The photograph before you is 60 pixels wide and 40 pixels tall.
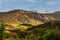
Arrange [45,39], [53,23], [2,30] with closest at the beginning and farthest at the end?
[45,39] < [2,30] < [53,23]

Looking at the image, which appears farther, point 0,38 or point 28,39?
point 0,38

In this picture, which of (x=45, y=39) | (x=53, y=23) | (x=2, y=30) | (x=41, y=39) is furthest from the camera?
(x=53, y=23)

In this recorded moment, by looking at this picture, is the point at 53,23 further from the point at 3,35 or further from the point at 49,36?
the point at 49,36

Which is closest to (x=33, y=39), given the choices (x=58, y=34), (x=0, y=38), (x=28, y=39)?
(x=28, y=39)

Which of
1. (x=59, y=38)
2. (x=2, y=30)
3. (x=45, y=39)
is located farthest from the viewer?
(x=2, y=30)

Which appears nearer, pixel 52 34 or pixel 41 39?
pixel 52 34

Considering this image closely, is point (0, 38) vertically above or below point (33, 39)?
below

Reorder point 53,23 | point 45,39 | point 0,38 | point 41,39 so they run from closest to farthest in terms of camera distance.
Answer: point 45,39 → point 41,39 → point 0,38 → point 53,23

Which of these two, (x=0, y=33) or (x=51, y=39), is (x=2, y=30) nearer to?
(x=0, y=33)

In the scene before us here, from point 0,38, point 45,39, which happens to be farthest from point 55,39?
point 0,38
